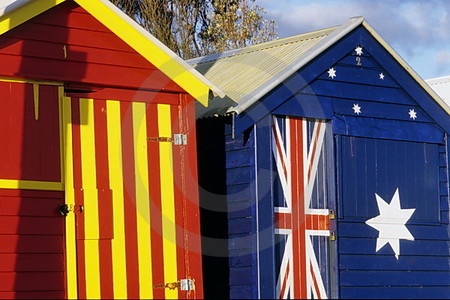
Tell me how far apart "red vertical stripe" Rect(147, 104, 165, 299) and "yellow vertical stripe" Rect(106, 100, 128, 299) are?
35 centimetres

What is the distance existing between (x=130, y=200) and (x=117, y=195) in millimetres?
164

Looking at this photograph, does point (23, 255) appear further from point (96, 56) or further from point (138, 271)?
point (96, 56)

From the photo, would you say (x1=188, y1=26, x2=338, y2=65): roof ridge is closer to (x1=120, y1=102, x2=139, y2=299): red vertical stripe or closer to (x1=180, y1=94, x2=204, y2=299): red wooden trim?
(x1=180, y1=94, x2=204, y2=299): red wooden trim

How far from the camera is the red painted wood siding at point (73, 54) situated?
10.4 metres

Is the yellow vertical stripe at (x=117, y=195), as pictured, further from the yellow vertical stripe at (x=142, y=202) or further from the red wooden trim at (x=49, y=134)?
the red wooden trim at (x=49, y=134)

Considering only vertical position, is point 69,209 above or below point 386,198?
below

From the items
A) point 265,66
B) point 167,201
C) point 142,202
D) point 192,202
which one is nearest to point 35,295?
Answer: point 142,202

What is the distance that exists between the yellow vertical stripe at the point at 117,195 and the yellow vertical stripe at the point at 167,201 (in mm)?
493

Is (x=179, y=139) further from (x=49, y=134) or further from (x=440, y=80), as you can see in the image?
(x=440, y=80)

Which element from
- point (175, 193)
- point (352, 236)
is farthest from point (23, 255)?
point (352, 236)

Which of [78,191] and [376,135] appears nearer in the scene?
[78,191]

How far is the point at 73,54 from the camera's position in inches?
421

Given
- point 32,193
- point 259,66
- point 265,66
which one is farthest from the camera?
point 259,66

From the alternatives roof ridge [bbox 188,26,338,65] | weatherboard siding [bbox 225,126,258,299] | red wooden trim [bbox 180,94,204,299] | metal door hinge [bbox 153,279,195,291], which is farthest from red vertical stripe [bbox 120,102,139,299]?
roof ridge [bbox 188,26,338,65]
